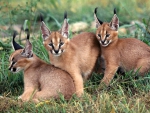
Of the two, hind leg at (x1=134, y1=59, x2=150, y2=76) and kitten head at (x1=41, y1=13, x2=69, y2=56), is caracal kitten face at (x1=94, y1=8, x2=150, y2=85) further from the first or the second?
kitten head at (x1=41, y1=13, x2=69, y2=56)

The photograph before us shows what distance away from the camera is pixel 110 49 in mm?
9258

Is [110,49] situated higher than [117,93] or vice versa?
[110,49]

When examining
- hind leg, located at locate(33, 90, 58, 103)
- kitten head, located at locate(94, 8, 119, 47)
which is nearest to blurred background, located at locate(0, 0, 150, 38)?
kitten head, located at locate(94, 8, 119, 47)

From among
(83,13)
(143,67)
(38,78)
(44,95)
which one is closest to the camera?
(44,95)

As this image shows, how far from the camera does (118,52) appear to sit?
30.3 ft

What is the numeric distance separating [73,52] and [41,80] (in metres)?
0.88

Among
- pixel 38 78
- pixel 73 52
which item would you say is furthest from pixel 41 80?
pixel 73 52

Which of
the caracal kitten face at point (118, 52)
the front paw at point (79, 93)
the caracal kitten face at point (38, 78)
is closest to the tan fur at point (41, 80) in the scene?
the caracal kitten face at point (38, 78)

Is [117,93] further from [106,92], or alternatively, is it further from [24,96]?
[24,96]

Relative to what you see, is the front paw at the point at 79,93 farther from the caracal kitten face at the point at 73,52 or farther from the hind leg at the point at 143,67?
the hind leg at the point at 143,67

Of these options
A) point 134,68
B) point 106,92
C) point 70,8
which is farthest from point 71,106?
point 70,8

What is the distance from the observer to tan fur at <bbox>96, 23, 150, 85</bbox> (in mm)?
8984

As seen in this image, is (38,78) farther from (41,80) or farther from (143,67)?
(143,67)

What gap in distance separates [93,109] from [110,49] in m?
2.10
